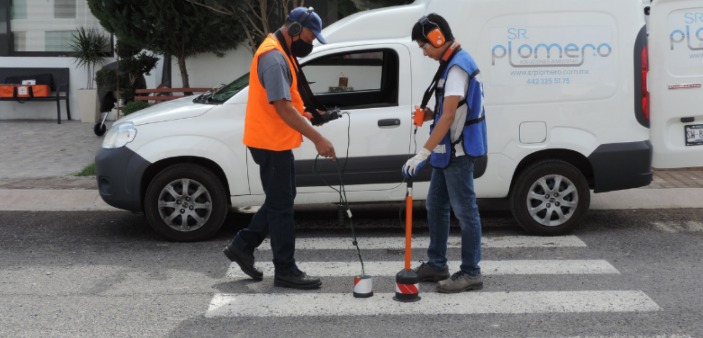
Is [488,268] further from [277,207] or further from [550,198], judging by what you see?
[277,207]

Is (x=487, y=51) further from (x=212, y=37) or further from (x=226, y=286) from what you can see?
(x=212, y=37)

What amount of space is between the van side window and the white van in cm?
2

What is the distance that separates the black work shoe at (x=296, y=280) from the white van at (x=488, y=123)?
140 cm

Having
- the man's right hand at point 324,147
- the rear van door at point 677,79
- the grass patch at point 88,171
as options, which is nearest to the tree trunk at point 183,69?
the grass patch at point 88,171

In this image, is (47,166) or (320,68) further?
(47,166)

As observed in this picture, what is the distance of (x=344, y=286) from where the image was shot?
250 inches

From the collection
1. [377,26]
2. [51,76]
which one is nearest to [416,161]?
[377,26]

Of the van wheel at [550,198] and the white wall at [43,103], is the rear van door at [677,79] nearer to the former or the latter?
the van wheel at [550,198]

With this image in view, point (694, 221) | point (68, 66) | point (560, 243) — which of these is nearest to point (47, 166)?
point (68, 66)

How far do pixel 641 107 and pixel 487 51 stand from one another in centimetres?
135

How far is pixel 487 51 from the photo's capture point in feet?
25.1

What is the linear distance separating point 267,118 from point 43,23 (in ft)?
38.0

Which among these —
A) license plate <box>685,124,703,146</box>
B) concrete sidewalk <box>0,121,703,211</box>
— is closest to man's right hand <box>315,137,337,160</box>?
license plate <box>685,124,703,146</box>

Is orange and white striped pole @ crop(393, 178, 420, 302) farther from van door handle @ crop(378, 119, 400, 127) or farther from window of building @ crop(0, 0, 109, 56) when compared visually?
window of building @ crop(0, 0, 109, 56)
